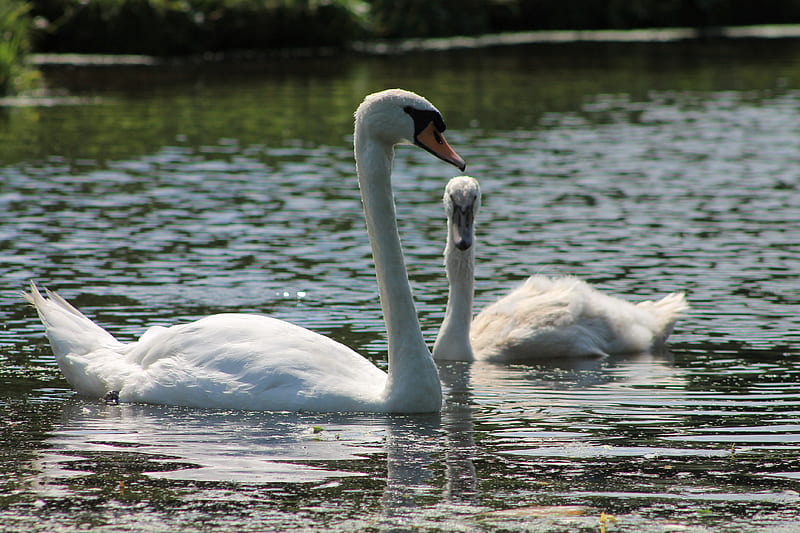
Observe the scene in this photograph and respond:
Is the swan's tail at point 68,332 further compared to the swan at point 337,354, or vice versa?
the swan's tail at point 68,332

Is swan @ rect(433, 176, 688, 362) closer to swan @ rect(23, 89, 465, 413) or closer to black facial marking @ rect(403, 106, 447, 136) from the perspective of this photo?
swan @ rect(23, 89, 465, 413)

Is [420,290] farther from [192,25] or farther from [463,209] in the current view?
[192,25]

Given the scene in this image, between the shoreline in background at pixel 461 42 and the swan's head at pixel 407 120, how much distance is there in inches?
1342

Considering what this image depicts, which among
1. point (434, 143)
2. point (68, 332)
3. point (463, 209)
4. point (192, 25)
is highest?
point (434, 143)

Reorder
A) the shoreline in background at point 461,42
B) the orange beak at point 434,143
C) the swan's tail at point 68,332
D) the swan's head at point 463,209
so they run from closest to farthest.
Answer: the orange beak at point 434,143 → the swan's tail at point 68,332 → the swan's head at point 463,209 → the shoreline in background at point 461,42

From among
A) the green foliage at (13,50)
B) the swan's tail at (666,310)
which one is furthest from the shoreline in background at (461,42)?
the swan's tail at (666,310)

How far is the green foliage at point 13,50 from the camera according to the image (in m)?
30.9

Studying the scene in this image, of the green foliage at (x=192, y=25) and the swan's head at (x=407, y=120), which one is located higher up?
the swan's head at (x=407, y=120)

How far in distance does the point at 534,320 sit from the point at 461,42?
1656 inches

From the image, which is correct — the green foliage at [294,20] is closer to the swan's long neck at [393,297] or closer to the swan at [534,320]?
the swan at [534,320]

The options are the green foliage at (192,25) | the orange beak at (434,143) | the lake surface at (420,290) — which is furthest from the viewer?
the green foliage at (192,25)

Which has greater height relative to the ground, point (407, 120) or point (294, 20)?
point (407, 120)

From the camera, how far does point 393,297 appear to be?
Answer: 851cm

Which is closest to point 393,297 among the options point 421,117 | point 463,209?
point 421,117
